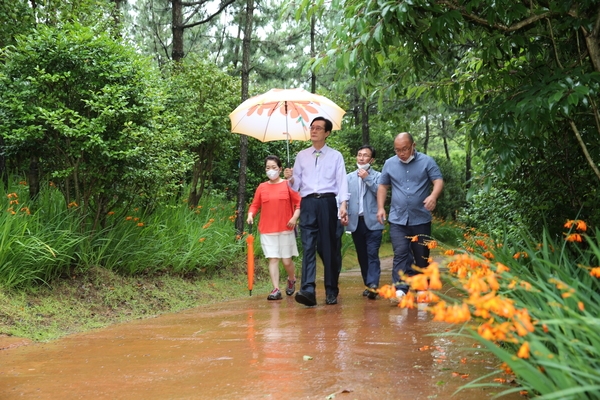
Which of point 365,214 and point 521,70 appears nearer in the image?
point 521,70

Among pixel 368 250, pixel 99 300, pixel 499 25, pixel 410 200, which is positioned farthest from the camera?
pixel 368 250

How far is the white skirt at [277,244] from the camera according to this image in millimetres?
8883

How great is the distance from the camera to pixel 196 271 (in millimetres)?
10055

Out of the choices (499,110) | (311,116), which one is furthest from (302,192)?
(499,110)

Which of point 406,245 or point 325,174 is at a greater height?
point 325,174

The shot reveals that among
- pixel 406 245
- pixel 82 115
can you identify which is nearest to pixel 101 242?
pixel 82 115

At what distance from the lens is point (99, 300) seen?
786 centimetres

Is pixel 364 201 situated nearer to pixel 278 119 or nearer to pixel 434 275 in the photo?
pixel 278 119

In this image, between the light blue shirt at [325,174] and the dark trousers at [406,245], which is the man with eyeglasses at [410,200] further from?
the light blue shirt at [325,174]

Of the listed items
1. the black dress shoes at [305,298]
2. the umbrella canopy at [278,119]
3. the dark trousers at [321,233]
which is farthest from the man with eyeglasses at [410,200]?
the umbrella canopy at [278,119]

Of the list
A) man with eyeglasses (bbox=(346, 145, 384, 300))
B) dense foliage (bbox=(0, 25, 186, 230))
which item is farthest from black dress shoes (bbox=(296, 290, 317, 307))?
dense foliage (bbox=(0, 25, 186, 230))

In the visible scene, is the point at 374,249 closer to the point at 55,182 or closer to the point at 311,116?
the point at 311,116

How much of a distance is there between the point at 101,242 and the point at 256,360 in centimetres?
453

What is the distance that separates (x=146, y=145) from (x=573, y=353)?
6833mm
